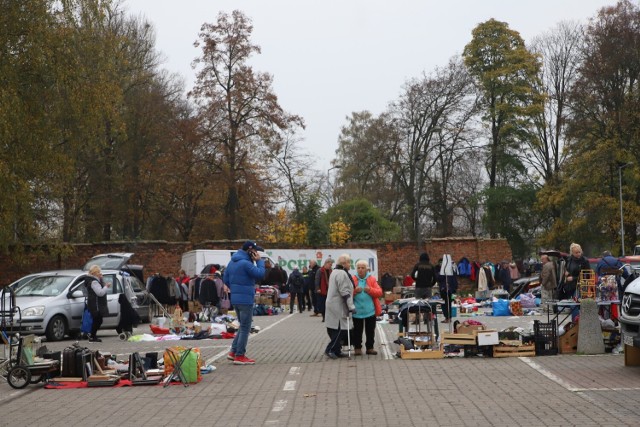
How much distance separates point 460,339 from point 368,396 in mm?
4937

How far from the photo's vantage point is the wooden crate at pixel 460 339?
52.4 ft

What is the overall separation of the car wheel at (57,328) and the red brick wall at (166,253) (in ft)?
43.8

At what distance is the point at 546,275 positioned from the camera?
2581 centimetres

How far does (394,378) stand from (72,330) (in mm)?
12007

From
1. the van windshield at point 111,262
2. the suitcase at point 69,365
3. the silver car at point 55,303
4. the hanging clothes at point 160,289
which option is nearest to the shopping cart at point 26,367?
the suitcase at point 69,365

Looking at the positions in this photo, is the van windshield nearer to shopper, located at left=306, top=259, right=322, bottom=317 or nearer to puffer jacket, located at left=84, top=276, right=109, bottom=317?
shopper, located at left=306, top=259, right=322, bottom=317

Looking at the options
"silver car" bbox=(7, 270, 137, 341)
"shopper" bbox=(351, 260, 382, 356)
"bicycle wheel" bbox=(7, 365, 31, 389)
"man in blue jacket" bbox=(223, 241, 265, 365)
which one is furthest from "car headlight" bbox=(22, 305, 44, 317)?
"bicycle wheel" bbox=(7, 365, 31, 389)

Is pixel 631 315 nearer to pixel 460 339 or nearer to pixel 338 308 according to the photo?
pixel 460 339

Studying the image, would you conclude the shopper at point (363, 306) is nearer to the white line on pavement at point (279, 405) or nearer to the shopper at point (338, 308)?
the shopper at point (338, 308)

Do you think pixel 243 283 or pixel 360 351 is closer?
pixel 243 283

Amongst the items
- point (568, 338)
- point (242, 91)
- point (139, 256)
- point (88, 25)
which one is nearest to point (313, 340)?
point (568, 338)

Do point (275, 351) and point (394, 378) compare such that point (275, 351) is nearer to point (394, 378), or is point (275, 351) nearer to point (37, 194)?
point (394, 378)

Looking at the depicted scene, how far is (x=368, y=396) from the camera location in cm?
1154

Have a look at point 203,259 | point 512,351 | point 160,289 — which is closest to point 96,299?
point 512,351
